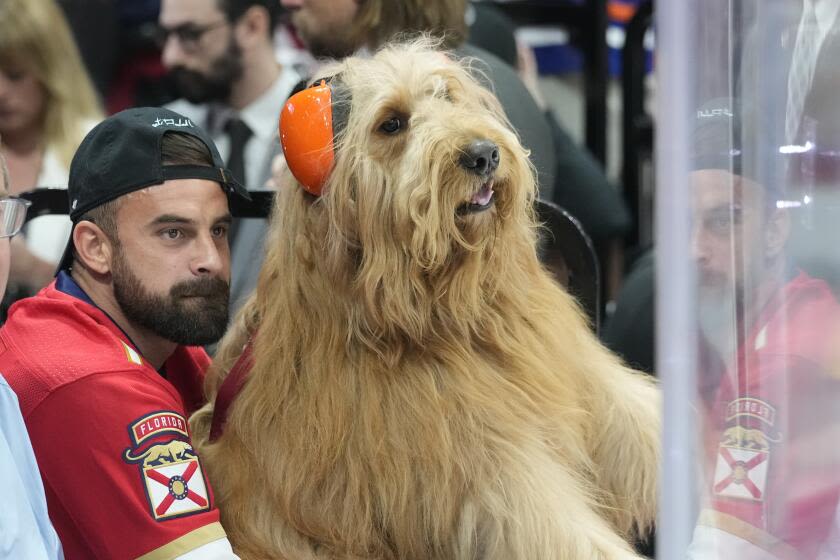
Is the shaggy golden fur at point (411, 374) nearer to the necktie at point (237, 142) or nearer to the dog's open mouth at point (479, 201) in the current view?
the dog's open mouth at point (479, 201)

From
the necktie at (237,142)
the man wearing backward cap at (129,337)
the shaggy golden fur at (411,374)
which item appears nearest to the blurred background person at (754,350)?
the shaggy golden fur at (411,374)

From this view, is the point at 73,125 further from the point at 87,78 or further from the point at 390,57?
the point at 390,57

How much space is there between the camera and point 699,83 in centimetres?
152

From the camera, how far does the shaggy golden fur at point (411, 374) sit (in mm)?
Result: 2191

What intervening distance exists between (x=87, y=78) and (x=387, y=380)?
7.82 ft

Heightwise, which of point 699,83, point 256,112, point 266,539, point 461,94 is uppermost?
point 699,83

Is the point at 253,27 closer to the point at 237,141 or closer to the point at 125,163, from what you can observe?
the point at 237,141

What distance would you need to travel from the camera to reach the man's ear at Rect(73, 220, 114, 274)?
2471 millimetres

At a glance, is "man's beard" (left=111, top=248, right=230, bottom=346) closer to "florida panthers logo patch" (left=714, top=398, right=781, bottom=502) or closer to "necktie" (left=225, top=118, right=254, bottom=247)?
"florida panthers logo patch" (left=714, top=398, right=781, bottom=502)

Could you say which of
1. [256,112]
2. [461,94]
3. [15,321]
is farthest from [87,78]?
[461,94]

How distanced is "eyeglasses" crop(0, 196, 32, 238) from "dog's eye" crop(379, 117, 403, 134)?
0.71 m

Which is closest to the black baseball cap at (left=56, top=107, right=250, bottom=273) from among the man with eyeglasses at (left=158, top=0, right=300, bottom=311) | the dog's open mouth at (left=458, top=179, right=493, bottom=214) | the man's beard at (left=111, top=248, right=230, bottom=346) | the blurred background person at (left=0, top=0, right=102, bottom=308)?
the man's beard at (left=111, top=248, right=230, bottom=346)

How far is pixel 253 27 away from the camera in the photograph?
4203mm

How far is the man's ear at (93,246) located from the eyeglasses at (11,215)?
243 mm
